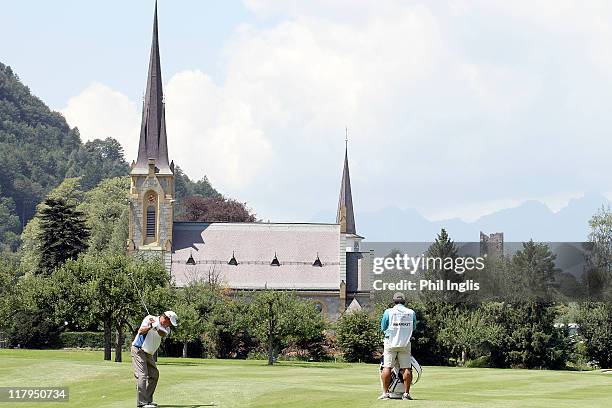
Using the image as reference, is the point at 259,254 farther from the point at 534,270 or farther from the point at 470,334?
the point at 534,270

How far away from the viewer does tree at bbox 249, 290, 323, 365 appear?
66.7m

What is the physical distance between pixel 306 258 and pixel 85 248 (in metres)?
A: 20.7

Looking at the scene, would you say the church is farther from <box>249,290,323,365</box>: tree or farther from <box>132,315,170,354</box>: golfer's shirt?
<box>132,315,170,354</box>: golfer's shirt

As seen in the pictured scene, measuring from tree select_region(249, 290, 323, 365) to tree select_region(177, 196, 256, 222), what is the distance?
225ft

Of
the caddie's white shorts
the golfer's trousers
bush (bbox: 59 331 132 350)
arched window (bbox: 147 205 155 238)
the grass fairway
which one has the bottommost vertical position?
the grass fairway

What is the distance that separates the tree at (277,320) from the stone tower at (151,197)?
125 feet

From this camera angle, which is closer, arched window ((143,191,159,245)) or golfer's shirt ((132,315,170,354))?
golfer's shirt ((132,315,170,354))

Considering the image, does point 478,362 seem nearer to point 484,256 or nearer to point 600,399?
point 484,256

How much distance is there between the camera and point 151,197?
10588 centimetres

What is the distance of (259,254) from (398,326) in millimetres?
81793

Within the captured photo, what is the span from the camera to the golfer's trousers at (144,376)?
78.4ft

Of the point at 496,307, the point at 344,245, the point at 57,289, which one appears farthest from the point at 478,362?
the point at 57,289

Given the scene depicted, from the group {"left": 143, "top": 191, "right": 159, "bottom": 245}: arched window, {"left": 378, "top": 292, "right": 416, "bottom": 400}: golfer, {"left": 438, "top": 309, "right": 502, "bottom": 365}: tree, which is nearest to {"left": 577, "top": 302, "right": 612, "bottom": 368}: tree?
{"left": 438, "top": 309, "right": 502, "bottom": 365}: tree

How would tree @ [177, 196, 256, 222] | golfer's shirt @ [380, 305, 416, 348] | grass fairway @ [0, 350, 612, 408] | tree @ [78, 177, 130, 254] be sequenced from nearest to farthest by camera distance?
golfer's shirt @ [380, 305, 416, 348] < grass fairway @ [0, 350, 612, 408] < tree @ [78, 177, 130, 254] < tree @ [177, 196, 256, 222]
